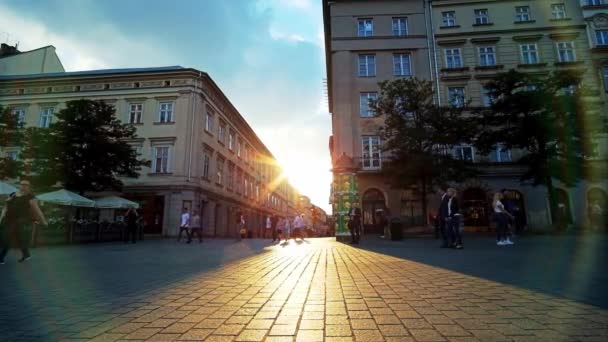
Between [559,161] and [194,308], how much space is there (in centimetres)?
2348

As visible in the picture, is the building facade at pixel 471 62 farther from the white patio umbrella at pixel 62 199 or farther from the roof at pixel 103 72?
the white patio umbrella at pixel 62 199

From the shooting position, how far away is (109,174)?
22.8 meters

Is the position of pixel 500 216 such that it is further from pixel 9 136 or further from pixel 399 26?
pixel 9 136

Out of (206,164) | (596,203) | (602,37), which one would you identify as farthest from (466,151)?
(206,164)

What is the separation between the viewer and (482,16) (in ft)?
99.9

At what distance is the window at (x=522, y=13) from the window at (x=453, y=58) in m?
6.57

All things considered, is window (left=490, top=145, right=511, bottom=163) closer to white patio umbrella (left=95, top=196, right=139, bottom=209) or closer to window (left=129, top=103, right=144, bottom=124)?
white patio umbrella (left=95, top=196, right=139, bottom=209)

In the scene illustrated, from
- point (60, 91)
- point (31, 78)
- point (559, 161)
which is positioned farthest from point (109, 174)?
point (559, 161)

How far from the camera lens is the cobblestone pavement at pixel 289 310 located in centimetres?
260

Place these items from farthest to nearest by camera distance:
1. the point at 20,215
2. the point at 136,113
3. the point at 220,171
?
the point at 220,171, the point at 136,113, the point at 20,215

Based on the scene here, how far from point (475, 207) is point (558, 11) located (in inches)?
787

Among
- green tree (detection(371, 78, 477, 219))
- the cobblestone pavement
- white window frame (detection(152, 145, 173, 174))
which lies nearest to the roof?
white window frame (detection(152, 145, 173, 174))

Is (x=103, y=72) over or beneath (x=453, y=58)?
beneath

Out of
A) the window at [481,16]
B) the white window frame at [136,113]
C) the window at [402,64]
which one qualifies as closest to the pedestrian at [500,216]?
the window at [402,64]
